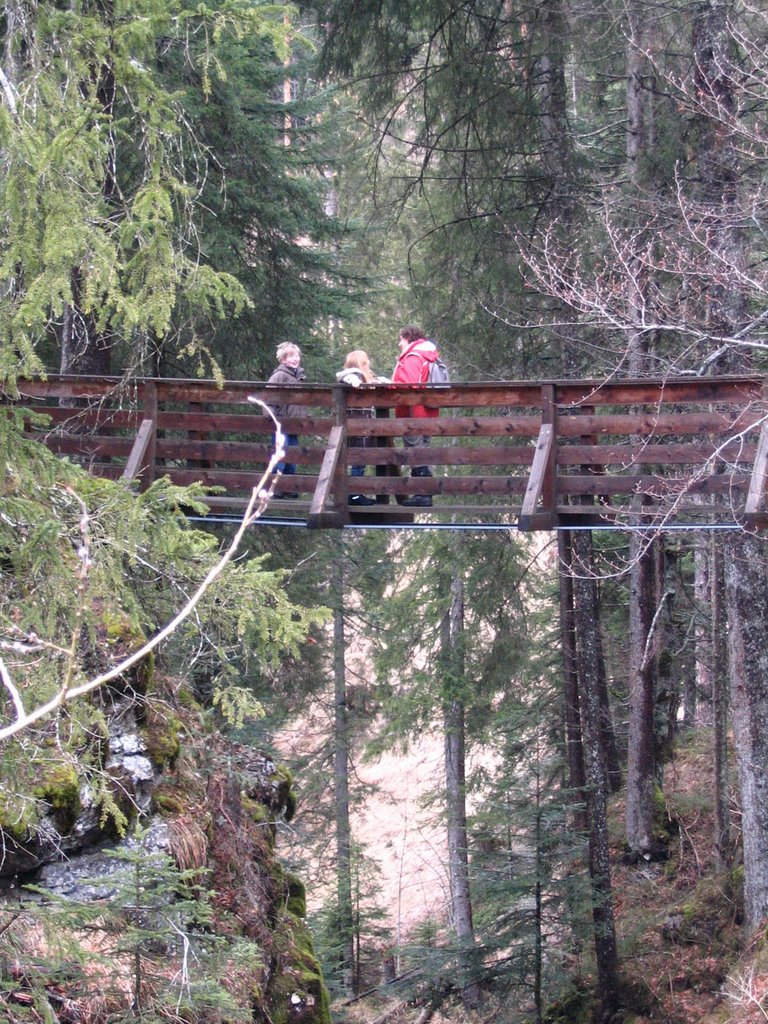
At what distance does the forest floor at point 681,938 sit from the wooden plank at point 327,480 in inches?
194

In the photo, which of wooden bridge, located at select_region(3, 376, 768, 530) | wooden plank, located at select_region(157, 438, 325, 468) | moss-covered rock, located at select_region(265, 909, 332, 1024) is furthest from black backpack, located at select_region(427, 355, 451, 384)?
moss-covered rock, located at select_region(265, 909, 332, 1024)

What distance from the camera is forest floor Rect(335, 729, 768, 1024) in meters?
10.1

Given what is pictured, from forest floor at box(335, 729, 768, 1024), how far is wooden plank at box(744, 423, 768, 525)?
3.97 m

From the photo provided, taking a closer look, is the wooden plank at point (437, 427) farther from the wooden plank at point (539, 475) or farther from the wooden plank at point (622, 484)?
the wooden plank at point (622, 484)

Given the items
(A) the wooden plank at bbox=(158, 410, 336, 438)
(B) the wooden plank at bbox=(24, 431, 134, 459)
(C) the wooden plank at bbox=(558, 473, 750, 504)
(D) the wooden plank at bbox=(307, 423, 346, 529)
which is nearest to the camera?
(D) the wooden plank at bbox=(307, 423, 346, 529)

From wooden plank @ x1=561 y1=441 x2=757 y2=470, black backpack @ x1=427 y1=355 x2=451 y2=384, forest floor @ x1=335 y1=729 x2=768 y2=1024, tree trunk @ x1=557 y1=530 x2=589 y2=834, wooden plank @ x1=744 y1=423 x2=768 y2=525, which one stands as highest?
black backpack @ x1=427 y1=355 x2=451 y2=384

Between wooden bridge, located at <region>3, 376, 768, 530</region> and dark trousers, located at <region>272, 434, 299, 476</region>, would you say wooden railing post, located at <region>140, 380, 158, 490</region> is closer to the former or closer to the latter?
wooden bridge, located at <region>3, 376, 768, 530</region>

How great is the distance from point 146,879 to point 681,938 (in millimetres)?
9039

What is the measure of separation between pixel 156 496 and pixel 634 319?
4074 mm

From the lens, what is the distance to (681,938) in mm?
11852

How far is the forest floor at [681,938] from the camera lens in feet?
33.0

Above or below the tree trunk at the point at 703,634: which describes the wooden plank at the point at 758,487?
above

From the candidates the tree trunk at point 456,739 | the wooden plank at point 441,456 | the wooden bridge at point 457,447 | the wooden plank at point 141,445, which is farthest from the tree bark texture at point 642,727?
the wooden plank at point 141,445

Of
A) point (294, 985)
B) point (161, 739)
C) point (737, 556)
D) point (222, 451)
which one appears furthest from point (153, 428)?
point (737, 556)
